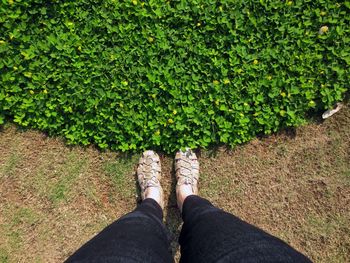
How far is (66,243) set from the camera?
10.7ft

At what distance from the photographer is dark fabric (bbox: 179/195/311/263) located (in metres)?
1.83

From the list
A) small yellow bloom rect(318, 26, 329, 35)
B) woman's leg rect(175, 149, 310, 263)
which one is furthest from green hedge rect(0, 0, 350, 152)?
woman's leg rect(175, 149, 310, 263)

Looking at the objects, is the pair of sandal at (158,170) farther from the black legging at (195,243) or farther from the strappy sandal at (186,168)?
the black legging at (195,243)

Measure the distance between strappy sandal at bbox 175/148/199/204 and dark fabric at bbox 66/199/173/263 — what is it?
751 mm

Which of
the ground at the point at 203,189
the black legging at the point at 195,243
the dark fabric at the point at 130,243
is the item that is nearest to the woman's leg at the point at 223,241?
the black legging at the point at 195,243

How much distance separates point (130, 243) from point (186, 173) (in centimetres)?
126

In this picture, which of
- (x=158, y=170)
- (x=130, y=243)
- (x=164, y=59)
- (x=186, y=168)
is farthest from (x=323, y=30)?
(x=130, y=243)

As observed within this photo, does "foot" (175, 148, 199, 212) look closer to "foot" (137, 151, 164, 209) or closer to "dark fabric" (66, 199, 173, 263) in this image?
"foot" (137, 151, 164, 209)

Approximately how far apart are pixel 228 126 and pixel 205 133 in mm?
215

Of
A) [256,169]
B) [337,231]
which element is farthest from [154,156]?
[337,231]

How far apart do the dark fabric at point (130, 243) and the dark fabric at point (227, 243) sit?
18cm

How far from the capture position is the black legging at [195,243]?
185 centimetres

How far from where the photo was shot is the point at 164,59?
3.10 meters

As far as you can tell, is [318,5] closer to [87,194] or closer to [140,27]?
[140,27]
